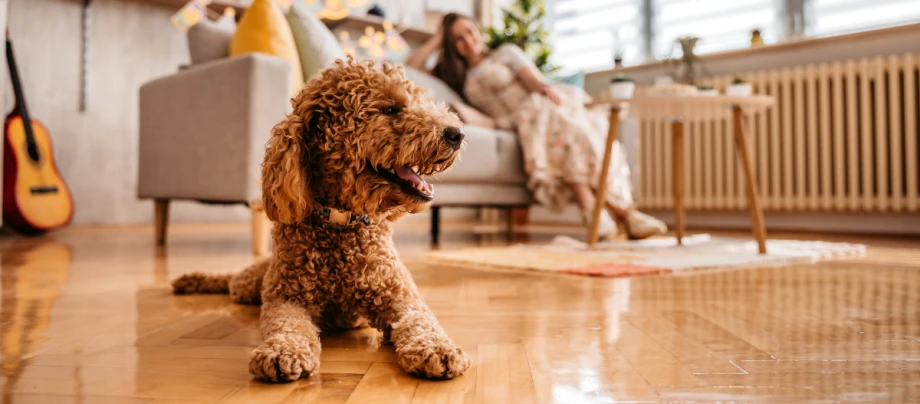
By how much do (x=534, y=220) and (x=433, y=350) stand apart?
4570mm

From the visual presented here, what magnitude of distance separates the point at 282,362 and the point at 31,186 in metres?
3.11

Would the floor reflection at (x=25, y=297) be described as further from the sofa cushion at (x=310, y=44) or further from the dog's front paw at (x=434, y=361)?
the sofa cushion at (x=310, y=44)

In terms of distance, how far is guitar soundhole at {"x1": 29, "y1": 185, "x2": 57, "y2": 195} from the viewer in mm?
3195

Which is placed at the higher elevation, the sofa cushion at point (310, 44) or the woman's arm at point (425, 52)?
the woman's arm at point (425, 52)

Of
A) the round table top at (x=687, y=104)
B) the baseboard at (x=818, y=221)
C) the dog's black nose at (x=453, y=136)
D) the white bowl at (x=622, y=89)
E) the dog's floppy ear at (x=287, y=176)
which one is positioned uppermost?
the white bowl at (x=622, y=89)

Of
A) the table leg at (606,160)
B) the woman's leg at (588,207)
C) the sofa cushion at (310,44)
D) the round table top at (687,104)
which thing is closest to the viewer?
the round table top at (687,104)

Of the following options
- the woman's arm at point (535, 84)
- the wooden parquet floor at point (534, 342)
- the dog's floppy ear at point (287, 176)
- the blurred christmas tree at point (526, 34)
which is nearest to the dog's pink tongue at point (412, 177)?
the dog's floppy ear at point (287, 176)

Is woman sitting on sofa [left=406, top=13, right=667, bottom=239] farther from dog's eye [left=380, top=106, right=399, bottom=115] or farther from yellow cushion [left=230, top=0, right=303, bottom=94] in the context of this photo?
dog's eye [left=380, top=106, right=399, bottom=115]

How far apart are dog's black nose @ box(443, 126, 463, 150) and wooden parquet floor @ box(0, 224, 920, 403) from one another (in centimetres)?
31

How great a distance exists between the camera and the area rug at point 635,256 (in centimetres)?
197

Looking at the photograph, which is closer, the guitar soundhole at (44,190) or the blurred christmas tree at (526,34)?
the guitar soundhole at (44,190)

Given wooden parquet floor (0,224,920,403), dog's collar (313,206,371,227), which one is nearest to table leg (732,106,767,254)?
wooden parquet floor (0,224,920,403)

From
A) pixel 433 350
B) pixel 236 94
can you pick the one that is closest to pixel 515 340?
pixel 433 350

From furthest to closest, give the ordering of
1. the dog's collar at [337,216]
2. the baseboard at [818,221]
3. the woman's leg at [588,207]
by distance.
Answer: the baseboard at [818,221] < the woman's leg at [588,207] < the dog's collar at [337,216]
